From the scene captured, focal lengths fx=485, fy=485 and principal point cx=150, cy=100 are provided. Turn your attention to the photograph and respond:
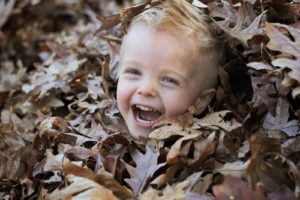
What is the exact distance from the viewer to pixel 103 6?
→ 4609 mm

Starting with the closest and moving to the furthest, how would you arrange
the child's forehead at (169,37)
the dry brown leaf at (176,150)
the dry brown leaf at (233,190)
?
the dry brown leaf at (233,190), the dry brown leaf at (176,150), the child's forehead at (169,37)

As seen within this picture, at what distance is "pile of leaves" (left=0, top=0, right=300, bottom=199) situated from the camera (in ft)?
5.75

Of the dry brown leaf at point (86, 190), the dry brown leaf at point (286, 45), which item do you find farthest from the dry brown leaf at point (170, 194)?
the dry brown leaf at point (286, 45)

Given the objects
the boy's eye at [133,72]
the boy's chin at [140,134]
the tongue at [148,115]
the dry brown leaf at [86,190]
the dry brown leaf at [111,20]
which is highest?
the dry brown leaf at [111,20]

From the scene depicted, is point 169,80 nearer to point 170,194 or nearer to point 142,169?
point 142,169

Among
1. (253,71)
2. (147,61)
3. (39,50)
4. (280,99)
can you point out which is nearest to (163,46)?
(147,61)

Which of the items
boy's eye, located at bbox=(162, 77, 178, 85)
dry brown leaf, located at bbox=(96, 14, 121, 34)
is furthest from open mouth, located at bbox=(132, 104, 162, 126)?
dry brown leaf, located at bbox=(96, 14, 121, 34)

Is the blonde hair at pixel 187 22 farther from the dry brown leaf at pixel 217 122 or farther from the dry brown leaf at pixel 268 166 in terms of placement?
the dry brown leaf at pixel 268 166

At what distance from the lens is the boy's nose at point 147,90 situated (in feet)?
6.97

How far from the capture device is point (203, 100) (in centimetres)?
223

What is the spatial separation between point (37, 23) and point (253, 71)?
107 inches

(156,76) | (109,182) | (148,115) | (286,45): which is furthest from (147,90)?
(286,45)

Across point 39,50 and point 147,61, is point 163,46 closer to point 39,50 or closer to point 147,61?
point 147,61

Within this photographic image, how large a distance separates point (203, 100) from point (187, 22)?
0.36 metres
